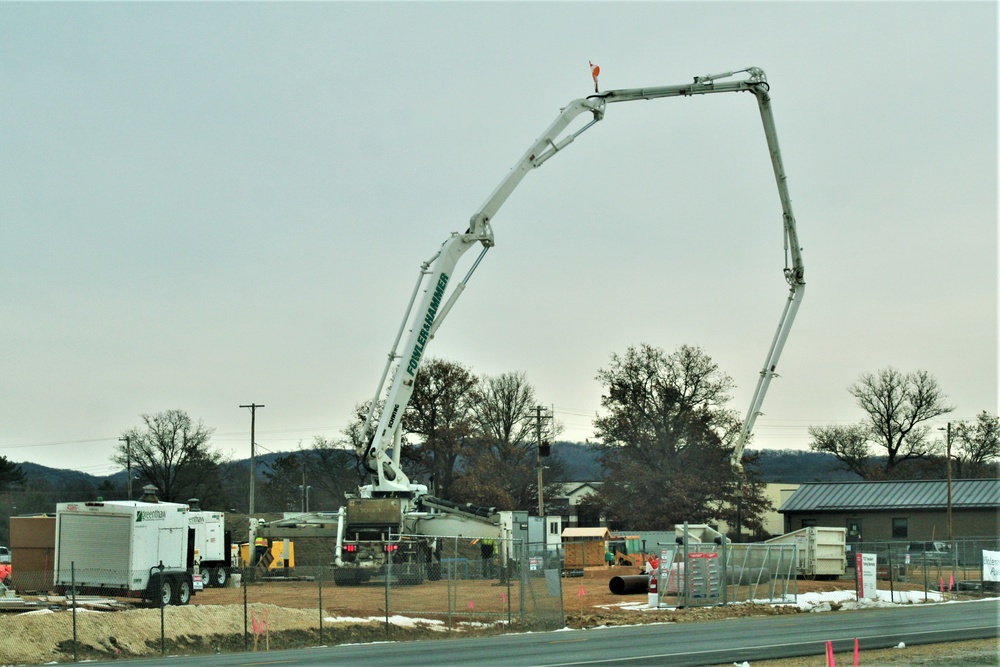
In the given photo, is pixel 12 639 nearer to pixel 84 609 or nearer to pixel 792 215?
pixel 84 609

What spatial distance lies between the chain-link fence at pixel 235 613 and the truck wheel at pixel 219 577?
1.11 feet

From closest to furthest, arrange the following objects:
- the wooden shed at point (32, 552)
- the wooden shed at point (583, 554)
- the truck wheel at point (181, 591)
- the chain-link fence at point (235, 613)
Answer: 1. the chain-link fence at point (235, 613)
2. the truck wheel at point (181, 591)
3. the wooden shed at point (32, 552)
4. the wooden shed at point (583, 554)

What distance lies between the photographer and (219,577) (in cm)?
4166

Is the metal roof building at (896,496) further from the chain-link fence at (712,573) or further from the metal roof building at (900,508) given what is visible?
the chain-link fence at (712,573)

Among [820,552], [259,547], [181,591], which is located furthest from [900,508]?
[181,591]

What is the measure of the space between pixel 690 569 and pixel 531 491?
57751 mm

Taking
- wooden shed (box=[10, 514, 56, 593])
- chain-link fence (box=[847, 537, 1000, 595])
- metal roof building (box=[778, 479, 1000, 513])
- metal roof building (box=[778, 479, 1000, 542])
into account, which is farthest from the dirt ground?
metal roof building (box=[778, 479, 1000, 513])

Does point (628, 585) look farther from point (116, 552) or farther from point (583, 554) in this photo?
point (583, 554)

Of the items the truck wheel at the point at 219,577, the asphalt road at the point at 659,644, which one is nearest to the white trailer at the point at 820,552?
the asphalt road at the point at 659,644

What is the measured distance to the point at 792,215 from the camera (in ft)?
146

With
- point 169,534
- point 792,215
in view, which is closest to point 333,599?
point 169,534

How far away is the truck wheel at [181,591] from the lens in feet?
104

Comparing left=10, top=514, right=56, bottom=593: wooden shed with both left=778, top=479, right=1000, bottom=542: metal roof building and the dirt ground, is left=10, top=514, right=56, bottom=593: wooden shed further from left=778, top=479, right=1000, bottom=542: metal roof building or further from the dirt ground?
left=778, top=479, right=1000, bottom=542: metal roof building

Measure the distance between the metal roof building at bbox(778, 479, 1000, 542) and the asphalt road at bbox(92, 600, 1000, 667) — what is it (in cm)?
4269
